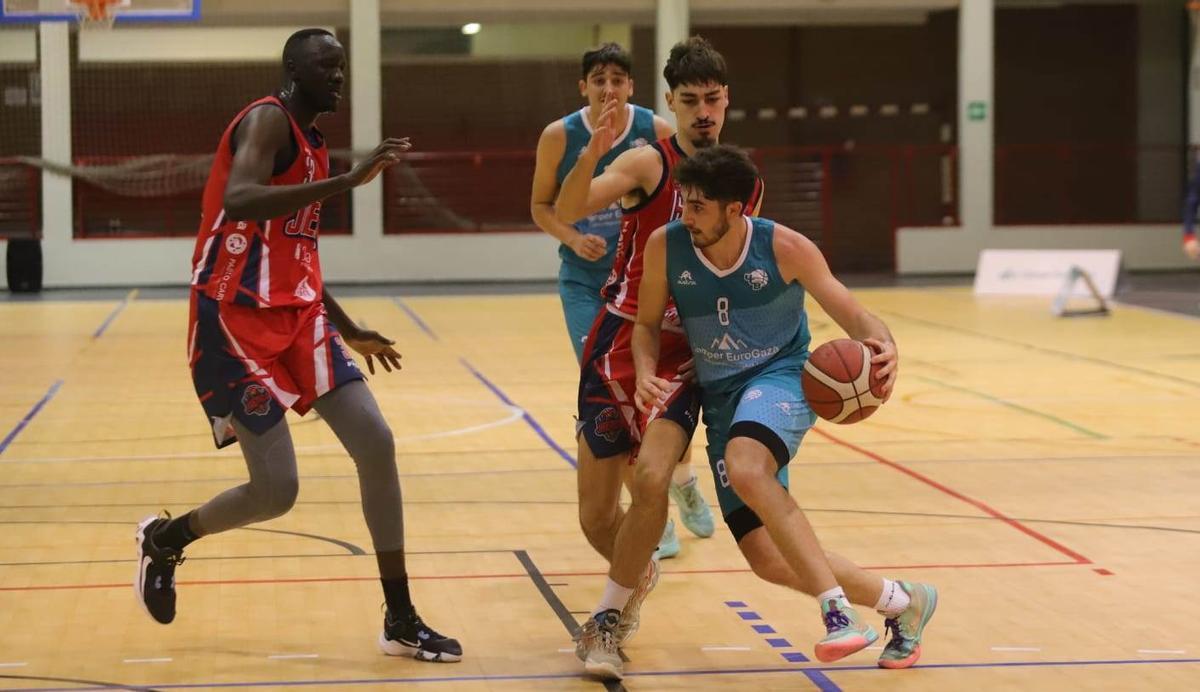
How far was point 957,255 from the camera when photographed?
82.8 ft

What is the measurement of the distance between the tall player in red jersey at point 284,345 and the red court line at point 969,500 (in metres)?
2.63

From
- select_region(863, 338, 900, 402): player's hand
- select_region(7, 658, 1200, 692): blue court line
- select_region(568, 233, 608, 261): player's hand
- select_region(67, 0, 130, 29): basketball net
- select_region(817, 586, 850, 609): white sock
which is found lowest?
select_region(7, 658, 1200, 692): blue court line

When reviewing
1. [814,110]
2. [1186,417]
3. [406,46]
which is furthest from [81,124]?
[1186,417]

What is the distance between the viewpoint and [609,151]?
21.6 ft

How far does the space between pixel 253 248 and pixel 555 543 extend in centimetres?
231

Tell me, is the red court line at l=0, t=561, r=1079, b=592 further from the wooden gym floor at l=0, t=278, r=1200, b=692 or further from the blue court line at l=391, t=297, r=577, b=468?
the blue court line at l=391, t=297, r=577, b=468

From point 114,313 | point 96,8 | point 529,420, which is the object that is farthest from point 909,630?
point 96,8

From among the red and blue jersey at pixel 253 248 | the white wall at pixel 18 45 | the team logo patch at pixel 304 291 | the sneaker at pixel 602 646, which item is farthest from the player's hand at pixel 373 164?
the white wall at pixel 18 45

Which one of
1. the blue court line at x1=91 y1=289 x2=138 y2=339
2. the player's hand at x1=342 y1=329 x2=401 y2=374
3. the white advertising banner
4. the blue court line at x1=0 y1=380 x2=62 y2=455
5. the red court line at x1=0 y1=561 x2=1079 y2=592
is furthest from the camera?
the white advertising banner

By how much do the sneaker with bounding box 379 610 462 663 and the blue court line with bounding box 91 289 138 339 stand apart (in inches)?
463

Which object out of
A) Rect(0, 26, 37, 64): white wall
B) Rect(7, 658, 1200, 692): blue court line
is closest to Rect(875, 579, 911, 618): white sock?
Rect(7, 658, 1200, 692): blue court line

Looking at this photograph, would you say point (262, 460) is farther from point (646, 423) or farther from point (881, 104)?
point (881, 104)

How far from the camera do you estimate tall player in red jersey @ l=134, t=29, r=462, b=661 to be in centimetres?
501

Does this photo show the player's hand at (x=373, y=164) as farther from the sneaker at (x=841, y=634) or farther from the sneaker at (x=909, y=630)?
the sneaker at (x=909, y=630)
